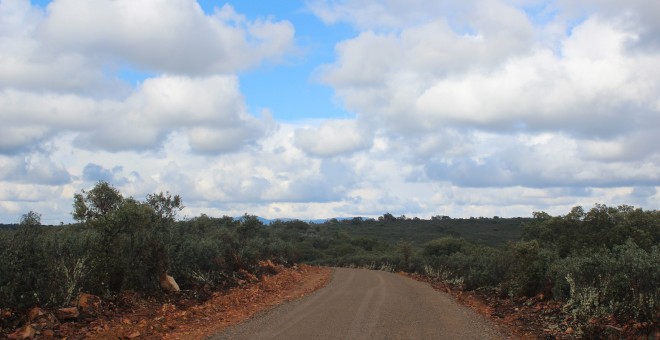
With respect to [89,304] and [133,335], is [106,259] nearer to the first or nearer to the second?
[89,304]

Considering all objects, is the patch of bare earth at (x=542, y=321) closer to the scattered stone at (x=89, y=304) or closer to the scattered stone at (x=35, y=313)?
the scattered stone at (x=89, y=304)

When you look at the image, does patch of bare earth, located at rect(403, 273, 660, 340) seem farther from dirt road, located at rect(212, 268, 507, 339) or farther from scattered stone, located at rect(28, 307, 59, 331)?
scattered stone, located at rect(28, 307, 59, 331)

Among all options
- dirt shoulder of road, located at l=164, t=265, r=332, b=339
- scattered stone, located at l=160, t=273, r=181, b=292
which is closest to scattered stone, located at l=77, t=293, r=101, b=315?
dirt shoulder of road, located at l=164, t=265, r=332, b=339

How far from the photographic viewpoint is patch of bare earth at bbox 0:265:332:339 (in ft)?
32.6

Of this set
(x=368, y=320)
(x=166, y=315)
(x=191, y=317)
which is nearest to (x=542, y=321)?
(x=368, y=320)

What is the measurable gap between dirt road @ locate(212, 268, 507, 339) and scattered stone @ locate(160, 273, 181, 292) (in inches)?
138

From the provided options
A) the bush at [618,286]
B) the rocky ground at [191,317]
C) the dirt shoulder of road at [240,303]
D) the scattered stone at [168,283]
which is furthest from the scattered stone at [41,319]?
the bush at [618,286]

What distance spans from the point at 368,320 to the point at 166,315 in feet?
15.9

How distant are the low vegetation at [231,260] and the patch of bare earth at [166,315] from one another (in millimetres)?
709

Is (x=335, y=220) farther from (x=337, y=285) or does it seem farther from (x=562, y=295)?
(x=562, y=295)

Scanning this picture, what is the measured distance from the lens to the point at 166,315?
12.4m

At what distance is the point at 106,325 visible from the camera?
10.5 m

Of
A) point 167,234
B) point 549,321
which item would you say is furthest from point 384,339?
point 167,234

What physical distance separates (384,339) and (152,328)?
15.9 ft
